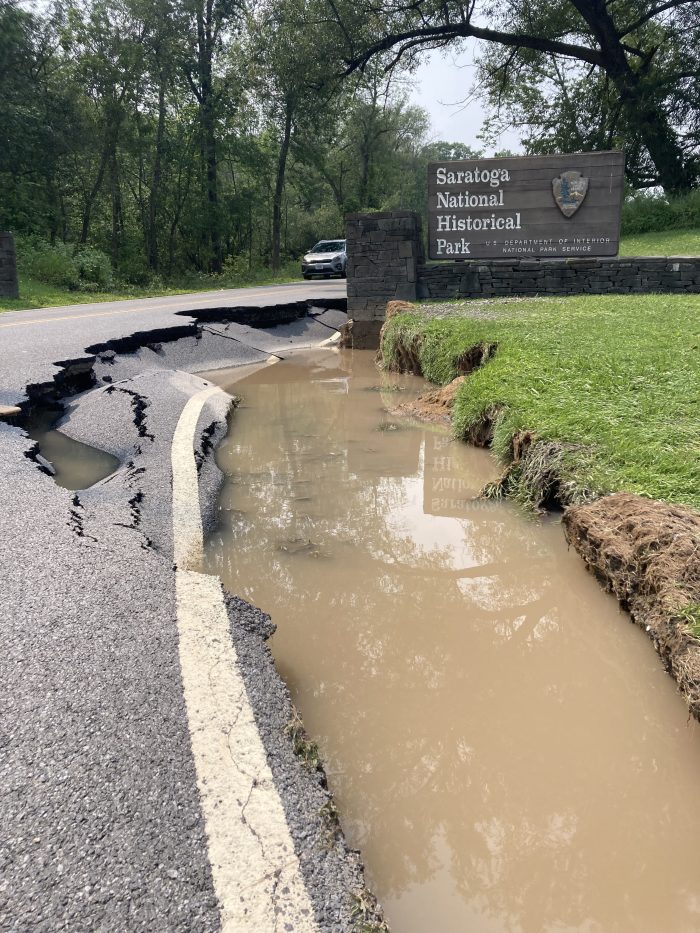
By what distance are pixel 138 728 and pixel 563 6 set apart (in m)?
27.4

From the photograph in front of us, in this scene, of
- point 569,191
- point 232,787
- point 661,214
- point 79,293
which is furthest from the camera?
point 661,214

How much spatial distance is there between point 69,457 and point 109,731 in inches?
161

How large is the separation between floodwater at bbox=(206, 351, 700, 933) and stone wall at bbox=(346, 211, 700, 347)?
8.35 metres

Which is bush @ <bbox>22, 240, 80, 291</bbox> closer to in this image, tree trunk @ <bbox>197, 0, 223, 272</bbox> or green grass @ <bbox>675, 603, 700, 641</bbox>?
tree trunk @ <bbox>197, 0, 223, 272</bbox>

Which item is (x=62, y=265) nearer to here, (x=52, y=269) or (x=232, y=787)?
(x=52, y=269)

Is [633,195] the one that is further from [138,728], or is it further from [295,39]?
[138,728]

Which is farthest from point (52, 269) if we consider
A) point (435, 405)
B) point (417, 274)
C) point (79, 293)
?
point (435, 405)

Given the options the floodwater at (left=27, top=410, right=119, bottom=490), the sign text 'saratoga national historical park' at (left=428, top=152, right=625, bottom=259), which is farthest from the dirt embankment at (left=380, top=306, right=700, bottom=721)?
the sign text 'saratoga national historical park' at (left=428, top=152, right=625, bottom=259)

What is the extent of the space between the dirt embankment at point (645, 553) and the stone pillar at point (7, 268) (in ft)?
47.9

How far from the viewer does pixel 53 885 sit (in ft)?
4.69

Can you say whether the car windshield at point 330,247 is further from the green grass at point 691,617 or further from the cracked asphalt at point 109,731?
the green grass at point 691,617

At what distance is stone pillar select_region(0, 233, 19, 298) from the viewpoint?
1519 centimetres

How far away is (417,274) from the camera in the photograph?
12.5 metres

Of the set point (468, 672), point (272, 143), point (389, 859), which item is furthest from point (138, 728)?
point (272, 143)
